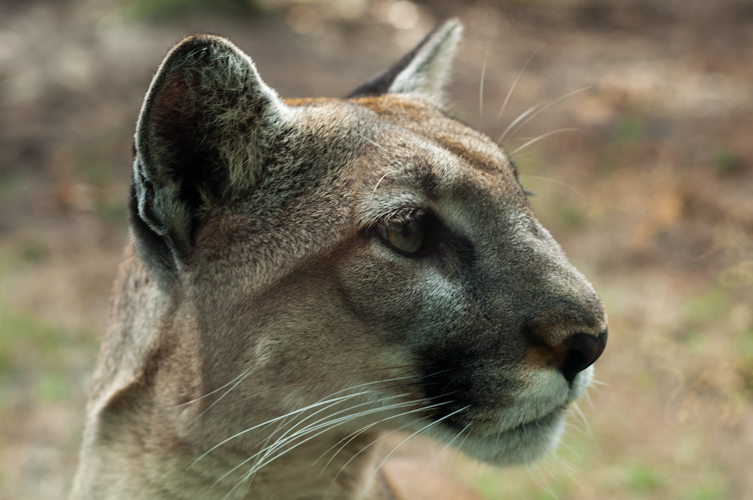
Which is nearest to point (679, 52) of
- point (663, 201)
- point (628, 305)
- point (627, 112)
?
point (627, 112)

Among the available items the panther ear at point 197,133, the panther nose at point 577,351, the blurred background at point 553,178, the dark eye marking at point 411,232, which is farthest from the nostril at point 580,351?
the panther ear at point 197,133

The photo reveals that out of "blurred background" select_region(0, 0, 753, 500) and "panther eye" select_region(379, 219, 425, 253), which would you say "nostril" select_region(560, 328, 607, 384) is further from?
"blurred background" select_region(0, 0, 753, 500)

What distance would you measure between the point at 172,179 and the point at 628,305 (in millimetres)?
5116

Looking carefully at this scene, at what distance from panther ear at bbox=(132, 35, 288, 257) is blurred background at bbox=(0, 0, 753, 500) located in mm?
1439

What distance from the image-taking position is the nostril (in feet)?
8.16

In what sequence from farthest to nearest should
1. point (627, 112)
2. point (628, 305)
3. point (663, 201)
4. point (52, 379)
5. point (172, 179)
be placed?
point (627, 112)
point (663, 201)
point (628, 305)
point (52, 379)
point (172, 179)

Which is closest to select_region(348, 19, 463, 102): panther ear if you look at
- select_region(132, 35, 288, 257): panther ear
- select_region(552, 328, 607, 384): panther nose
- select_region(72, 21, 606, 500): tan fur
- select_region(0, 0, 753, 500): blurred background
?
select_region(0, 0, 753, 500): blurred background

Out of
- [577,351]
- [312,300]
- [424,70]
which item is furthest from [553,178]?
[312,300]

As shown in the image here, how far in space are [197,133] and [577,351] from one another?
5.36ft

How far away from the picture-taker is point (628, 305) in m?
6.55

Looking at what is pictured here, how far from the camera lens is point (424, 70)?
3785 millimetres

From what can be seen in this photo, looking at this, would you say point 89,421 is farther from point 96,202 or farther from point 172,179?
point 96,202

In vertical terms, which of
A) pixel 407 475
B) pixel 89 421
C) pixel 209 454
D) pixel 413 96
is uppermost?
pixel 413 96

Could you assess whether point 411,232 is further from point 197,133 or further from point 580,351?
point 197,133
